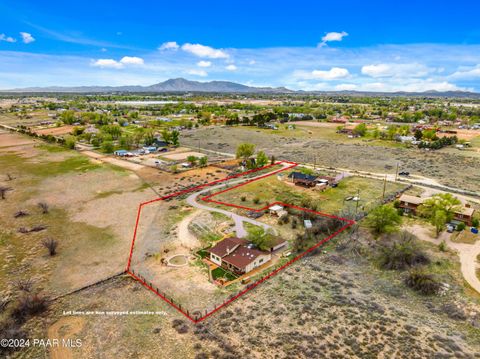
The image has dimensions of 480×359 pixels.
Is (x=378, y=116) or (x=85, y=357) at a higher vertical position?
(x=378, y=116)

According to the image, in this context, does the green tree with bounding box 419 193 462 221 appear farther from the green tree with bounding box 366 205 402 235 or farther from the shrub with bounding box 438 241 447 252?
the green tree with bounding box 366 205 402 235

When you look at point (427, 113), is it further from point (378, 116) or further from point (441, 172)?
point (441, 172)

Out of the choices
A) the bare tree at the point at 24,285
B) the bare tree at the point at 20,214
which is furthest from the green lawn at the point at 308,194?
the bare tree at the point at 20,214

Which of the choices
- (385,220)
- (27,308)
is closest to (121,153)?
(27,308)

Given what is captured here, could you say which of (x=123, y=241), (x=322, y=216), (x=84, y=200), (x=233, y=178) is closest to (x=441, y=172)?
(x=322, y=216)

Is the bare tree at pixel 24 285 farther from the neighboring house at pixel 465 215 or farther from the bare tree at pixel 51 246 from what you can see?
the neighboring house at pixel 465 215

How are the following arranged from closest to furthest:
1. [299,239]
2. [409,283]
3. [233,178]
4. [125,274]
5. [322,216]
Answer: [409,283], [125,274], [299,239], [322,216], [233,178]

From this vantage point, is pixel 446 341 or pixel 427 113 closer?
pixel 446 341
